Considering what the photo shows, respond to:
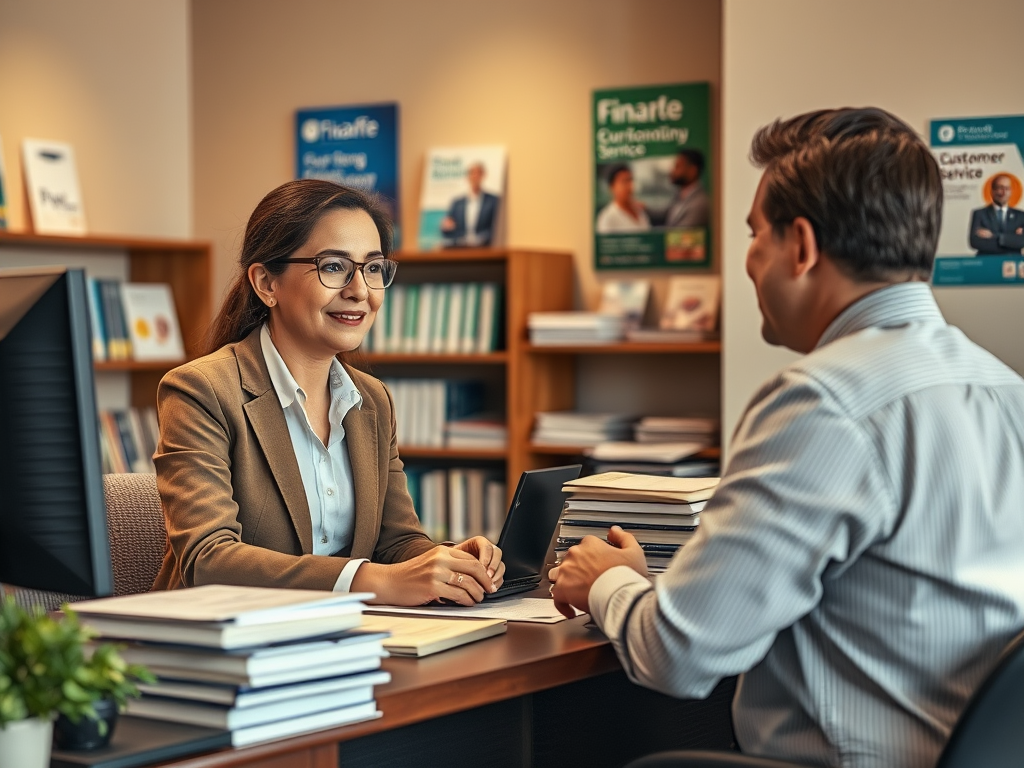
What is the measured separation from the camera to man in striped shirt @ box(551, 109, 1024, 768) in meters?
1.42

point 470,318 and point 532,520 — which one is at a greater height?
point 470,318

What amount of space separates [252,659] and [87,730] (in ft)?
0.55

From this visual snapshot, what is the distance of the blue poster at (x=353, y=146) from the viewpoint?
5.50m

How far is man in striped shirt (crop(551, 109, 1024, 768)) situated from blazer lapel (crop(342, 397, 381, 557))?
927 mm

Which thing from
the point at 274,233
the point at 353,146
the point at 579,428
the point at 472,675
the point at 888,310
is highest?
the point at 353,146

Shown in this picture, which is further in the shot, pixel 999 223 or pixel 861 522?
pixel 999 223

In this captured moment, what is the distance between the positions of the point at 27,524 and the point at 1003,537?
106 cm

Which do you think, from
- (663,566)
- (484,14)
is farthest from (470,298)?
(663,566)

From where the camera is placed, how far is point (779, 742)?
4.98 feet

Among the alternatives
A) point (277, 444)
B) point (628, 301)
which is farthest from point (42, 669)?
point (628, 301)

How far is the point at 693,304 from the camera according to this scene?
4.82 meters

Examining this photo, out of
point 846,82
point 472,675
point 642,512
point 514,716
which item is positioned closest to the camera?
point 472,675

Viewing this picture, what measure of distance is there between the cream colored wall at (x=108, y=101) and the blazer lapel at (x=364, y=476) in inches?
115

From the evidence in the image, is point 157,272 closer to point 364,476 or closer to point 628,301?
point 628,301
